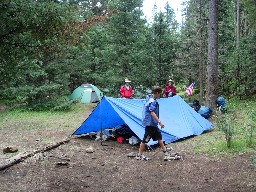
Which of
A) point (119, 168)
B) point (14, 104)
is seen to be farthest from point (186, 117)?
point (14, 104)

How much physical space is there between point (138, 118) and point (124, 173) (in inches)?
103

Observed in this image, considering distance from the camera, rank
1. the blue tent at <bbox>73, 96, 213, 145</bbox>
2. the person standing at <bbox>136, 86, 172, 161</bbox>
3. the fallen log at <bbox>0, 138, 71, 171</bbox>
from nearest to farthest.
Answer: the fallen log at <bbox>0, 138, 71, 171</bbox>, the person standing at <bbox>136, 86, 172, 161</bbox>, the blue tent at <bbox>73, 96, 213, 145</bbox>

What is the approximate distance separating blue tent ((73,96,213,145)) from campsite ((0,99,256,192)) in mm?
322

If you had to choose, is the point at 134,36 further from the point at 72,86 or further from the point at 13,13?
the point at 13,13

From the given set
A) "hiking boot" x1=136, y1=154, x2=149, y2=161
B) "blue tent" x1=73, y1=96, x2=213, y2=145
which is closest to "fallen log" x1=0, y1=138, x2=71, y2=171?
"blue tent" x1=73, y1=96, x2=213, y2=145

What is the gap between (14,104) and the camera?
18516mm

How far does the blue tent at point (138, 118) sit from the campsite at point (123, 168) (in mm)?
322

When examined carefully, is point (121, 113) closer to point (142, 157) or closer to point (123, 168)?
point (142, 157)

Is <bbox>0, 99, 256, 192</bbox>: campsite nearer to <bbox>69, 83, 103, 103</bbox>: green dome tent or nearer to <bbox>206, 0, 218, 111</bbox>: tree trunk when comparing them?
<bbox>206, 0, 218, 111</bbox>: tree trunk

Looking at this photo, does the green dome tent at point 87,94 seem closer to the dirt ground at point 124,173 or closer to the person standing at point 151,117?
the dirt ground at point 124,173

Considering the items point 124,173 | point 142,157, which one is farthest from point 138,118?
point 124,173

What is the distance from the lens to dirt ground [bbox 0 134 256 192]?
596cm

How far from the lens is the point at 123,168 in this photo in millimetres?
7160

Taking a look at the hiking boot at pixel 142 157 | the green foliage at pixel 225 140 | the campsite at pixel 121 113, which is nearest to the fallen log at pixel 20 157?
the campsite at pixel 121 113
